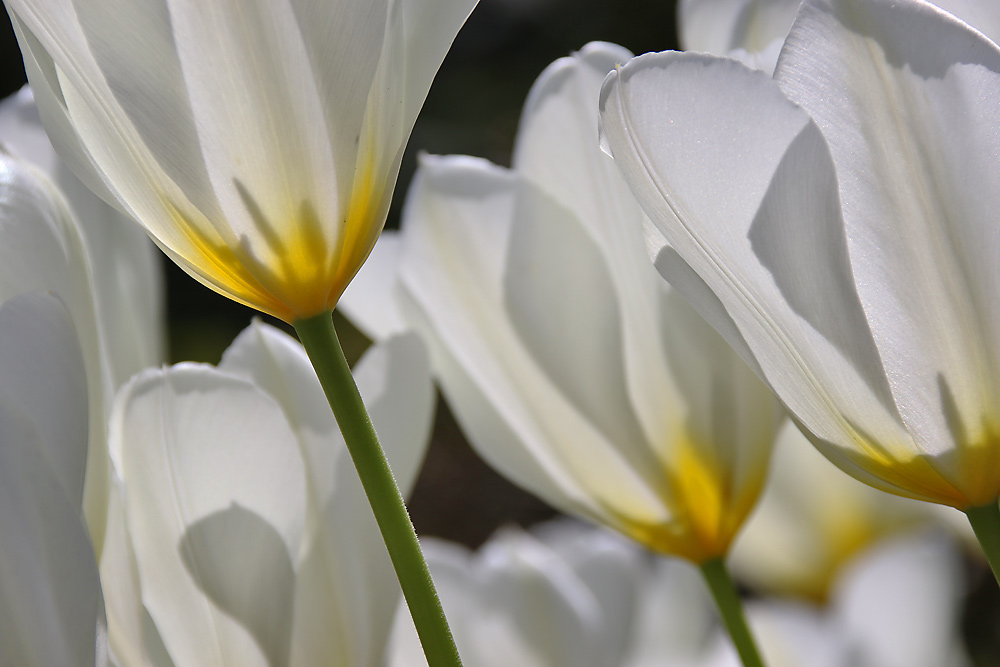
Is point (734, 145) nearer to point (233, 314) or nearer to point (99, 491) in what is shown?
point (99, 491)

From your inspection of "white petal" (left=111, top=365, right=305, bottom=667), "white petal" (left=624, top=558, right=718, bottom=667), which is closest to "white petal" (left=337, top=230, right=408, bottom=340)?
"white petal" (left=111, top=365, right=305, bottom=667)

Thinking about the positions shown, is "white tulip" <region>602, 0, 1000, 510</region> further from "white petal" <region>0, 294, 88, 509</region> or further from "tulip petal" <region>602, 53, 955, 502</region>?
"white petal" <region>0, 294, 88, 509</region>

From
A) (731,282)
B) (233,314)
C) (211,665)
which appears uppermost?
(731,282)

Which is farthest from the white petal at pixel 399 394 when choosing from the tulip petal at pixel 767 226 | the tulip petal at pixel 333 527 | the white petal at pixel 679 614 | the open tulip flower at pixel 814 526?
the open tulip flower at pixel 814 526

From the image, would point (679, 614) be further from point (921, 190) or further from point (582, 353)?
point (921, 190)

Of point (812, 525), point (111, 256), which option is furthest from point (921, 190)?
point (812, 525)

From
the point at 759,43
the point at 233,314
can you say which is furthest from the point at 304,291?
the point at 233,314
